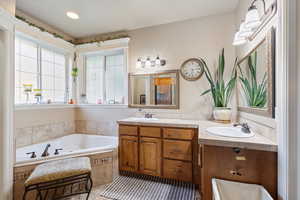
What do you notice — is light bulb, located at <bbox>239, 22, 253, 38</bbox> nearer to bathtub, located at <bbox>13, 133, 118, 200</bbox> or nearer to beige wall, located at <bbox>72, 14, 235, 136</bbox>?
beige wall, located at <bbox>72, 14, 235, 136</bbox>

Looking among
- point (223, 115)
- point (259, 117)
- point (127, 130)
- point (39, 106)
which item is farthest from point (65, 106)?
point (259, 117)

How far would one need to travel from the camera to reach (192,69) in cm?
237

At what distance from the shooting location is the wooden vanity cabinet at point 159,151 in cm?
184

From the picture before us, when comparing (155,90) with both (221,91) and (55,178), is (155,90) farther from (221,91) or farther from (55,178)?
(55,178)

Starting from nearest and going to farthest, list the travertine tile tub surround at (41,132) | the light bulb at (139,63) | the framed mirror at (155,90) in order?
the travertine tile tub surround at (41,132) → the framed mirror at (155,90) → the light bulb at (139,63)

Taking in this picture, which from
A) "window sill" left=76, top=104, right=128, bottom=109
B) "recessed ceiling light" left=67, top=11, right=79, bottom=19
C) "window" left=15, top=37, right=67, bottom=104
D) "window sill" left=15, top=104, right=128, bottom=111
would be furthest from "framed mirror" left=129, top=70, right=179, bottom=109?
"window" left=15, top=37, right=67, bottom=104

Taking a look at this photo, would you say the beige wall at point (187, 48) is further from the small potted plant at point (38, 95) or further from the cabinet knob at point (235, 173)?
the small potted plant at point (38, 95)

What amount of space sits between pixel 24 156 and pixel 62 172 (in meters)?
1.14

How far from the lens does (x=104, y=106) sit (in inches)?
113

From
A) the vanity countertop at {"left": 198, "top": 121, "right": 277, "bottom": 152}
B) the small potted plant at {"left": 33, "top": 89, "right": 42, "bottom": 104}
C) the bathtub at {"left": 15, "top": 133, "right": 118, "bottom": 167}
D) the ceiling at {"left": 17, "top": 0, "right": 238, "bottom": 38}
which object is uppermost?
the ceiling at {"left": 17, "top": 0, "right": 238, "bottom": 38}

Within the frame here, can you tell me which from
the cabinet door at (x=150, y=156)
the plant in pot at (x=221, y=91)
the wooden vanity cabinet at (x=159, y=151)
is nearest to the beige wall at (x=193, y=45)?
the plant in pot at (x=221, y=91)

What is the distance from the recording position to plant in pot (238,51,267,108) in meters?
1.30

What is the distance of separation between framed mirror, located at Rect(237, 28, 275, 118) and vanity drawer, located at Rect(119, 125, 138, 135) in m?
1.57

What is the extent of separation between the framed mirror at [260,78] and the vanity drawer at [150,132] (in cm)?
122
